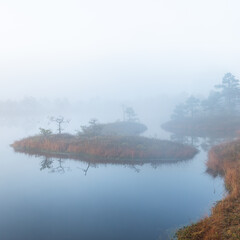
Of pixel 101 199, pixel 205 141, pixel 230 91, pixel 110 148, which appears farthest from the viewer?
pixel 230 91

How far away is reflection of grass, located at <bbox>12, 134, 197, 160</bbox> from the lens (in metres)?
29.8

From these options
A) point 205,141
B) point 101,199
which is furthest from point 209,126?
point 101,199

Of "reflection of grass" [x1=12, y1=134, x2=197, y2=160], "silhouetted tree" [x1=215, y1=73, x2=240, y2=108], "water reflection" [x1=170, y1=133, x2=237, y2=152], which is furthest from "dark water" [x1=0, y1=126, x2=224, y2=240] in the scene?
"silhouetted tree" [x1=215, y1=73, x2=240, y2=108]

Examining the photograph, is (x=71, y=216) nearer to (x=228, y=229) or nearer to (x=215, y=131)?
(x=228, y=229)

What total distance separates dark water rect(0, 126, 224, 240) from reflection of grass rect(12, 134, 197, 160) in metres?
2.94

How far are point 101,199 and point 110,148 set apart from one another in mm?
13383

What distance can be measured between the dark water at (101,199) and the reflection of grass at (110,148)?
2.94m

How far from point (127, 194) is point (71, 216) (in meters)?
5.01

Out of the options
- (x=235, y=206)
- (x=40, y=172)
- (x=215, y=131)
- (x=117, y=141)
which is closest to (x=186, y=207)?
(x=235, y=206)

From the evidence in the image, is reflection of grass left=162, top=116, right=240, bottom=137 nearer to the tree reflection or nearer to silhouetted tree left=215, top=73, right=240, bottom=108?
silhouetted tree left=215, top=73, right=240, bottom=108

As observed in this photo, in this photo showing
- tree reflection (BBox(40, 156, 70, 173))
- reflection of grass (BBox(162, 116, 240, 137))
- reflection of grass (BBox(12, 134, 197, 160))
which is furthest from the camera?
reflection of grass (BBox(162, 116, 240, 137))

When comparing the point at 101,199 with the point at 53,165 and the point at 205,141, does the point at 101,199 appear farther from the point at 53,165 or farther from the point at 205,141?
the point at 205,141

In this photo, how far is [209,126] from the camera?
58500 mm

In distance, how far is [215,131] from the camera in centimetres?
5516
